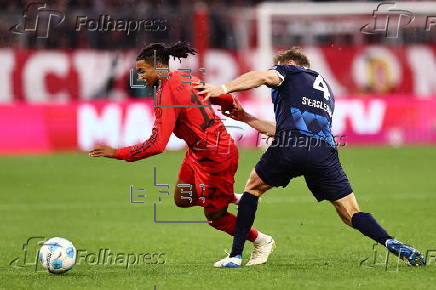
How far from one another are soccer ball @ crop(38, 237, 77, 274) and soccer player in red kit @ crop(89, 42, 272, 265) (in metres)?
1.27

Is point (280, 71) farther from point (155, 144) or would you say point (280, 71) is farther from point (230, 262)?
point (230, 262)

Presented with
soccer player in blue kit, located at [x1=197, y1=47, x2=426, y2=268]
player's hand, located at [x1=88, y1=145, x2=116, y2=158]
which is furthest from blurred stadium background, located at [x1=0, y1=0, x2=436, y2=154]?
player's hand, located at [x1=88, y1=145, x2=116, y2=158]

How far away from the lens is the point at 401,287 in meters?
7.96

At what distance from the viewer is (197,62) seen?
2445cm

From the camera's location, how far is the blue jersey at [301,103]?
891cm

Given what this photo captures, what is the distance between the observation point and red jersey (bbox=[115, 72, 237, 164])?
8984mm

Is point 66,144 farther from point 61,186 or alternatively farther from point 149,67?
point 149,67

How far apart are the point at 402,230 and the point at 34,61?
48.2 feet

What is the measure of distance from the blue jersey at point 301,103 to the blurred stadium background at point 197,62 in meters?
12.5

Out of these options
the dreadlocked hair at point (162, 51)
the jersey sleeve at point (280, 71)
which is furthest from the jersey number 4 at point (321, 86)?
the dreadlocked hair at point (162, 51)

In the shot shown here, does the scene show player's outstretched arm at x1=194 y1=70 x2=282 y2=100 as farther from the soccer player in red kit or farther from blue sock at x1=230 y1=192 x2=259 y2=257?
blue sock at x1=230 y1=192 x2=259 y2=257

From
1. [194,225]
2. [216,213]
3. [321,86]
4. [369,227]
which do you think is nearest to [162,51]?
[321,86]

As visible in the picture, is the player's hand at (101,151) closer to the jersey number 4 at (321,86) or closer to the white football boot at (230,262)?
the white football boot at (230,262)

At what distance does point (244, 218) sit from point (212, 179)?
1.69 feet
